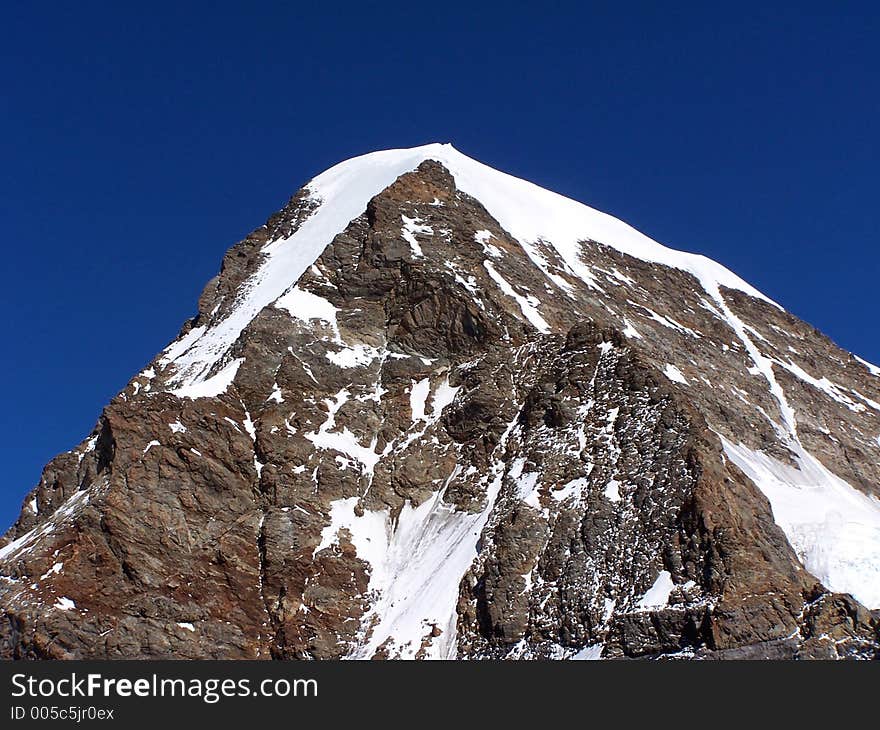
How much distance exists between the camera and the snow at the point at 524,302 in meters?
61.9

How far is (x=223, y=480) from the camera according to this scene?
173 ft

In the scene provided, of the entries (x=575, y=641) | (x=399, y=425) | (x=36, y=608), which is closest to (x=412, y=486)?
(x=399, y=425)

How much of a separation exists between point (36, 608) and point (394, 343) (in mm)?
24618

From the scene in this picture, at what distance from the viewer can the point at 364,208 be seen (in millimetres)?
73875

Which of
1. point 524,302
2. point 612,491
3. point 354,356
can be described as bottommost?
point 612,491

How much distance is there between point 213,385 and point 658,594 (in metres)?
26.9

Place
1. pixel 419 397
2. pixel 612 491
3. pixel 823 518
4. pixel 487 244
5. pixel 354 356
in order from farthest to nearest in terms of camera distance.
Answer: pixel 487 244 → pixel 354 356 → pixel 419 397 → pixel 823 518 → pixel 612 491

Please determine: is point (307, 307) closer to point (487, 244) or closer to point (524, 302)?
point (524, 302)

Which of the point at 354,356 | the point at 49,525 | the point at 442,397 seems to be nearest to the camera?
the point at 49,525

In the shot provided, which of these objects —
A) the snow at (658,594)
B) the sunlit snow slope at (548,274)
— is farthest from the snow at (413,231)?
the snow at (658,594)

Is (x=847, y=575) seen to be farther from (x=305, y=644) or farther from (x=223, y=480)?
(x=223, y=480)

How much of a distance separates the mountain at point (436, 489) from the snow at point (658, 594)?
0.11 meters

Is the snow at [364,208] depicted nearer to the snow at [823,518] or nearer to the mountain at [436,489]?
the mountain at [436,489]

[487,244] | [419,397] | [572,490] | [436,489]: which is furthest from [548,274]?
[572,490]
